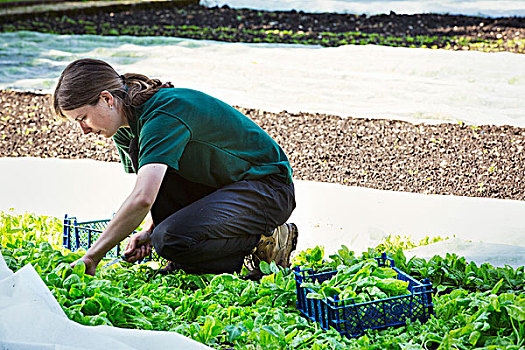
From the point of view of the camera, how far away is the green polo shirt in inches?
89.6

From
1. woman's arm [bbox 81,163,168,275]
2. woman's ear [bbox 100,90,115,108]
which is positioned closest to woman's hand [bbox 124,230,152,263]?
woman's arm [bbox 81,163,168,275]

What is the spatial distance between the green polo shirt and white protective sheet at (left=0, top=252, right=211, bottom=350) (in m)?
0.65

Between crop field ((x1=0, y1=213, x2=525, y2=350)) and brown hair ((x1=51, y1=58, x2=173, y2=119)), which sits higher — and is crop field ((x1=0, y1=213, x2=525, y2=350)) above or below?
below

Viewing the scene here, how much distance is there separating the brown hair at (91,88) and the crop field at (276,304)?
0.57 m

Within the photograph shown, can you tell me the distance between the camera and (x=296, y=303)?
7.08 ft

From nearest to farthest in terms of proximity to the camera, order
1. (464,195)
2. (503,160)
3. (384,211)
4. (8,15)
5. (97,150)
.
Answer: (384,211) → (464,195) → (503,160) → (97,150) → (8,15)

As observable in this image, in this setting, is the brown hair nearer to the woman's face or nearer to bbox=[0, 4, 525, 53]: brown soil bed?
the woman's face

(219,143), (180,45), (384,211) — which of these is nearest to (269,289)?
(219,143)

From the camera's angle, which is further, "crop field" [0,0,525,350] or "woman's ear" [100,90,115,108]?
"woman's ear" [100,90,115,108]

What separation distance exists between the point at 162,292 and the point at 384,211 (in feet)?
5.08

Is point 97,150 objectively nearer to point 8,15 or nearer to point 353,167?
point 353,167

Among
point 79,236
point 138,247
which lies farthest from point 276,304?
point 79,236

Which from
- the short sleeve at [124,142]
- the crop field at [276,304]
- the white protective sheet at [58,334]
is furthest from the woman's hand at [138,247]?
the white protective sheet at [58,334]

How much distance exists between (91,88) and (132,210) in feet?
1.64
